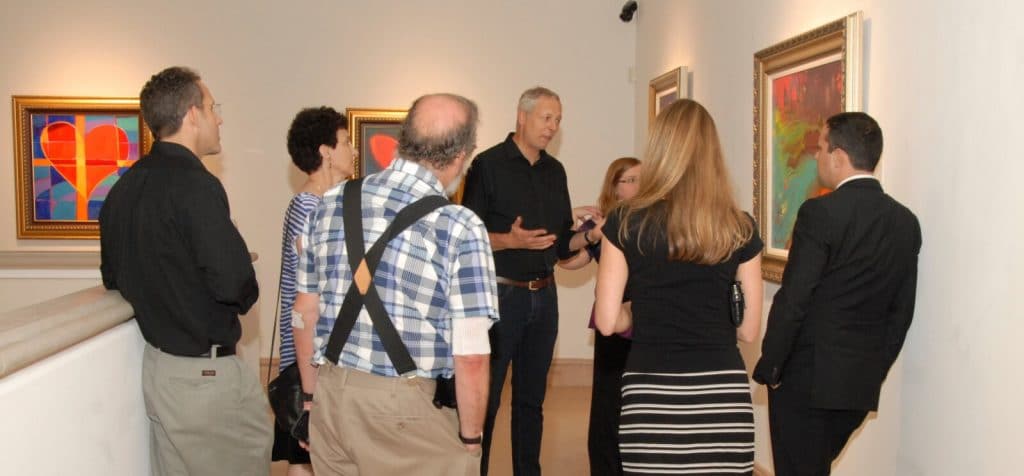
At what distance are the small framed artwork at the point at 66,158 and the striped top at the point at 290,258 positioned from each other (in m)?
4.38

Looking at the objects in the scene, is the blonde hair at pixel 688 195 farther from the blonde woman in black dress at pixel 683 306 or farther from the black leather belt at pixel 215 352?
the black leather belt at pixel 215 352

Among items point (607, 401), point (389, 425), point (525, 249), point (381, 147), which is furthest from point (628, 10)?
point (389, 425)

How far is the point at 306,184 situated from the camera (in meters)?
4.04

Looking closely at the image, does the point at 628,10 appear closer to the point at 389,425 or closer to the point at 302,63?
the point at 302,63

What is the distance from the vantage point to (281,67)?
7742 mm

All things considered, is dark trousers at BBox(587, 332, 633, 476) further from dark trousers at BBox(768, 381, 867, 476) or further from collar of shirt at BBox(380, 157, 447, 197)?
collar of shirt at BBox(380, 157, 447, 197)

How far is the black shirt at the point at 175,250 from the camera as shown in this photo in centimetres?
298

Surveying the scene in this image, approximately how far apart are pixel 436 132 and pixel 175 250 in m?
0.99

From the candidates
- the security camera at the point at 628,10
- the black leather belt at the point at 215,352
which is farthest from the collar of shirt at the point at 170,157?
the security camera at the point at 628,10

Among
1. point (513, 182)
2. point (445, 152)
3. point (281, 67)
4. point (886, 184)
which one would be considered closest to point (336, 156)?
point (513, 182)

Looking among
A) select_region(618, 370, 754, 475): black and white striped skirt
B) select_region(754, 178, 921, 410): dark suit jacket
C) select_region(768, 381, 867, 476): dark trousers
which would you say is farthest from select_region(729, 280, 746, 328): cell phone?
select_region(768, 381, 867, 476): dark trousers

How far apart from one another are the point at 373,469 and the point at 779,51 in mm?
2980

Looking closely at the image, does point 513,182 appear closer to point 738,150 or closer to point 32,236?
point 738,150

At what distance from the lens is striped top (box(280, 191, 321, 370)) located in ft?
12.2
